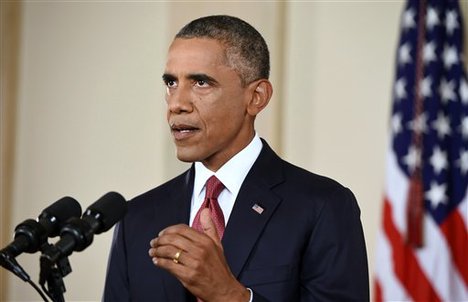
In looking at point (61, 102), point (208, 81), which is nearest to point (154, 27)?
point (61, 102)

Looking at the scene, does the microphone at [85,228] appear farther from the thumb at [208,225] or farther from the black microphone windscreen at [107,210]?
the thumb at [208,225]

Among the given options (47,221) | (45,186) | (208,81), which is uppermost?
(208,81)

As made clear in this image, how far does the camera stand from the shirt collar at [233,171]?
7.87 ft

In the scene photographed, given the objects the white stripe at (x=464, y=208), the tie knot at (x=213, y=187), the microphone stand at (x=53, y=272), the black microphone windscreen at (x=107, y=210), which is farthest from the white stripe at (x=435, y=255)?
the microphone stand at (x=53, y=272)

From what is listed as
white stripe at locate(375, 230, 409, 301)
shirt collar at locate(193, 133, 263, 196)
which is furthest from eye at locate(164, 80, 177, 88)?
white stripe at locate(375, 230, 409, 301)

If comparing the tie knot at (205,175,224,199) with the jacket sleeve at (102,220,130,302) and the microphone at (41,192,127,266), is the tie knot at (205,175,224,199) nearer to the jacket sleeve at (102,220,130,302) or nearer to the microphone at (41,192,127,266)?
the jacket sleeve at (102,220,130,302)

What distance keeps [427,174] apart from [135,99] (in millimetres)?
1717

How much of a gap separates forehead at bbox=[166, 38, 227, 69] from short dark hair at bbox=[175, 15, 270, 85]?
19 millimetres

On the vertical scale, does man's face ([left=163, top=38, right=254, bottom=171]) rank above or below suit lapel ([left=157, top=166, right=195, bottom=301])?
above

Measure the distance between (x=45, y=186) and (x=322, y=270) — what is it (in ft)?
7.24

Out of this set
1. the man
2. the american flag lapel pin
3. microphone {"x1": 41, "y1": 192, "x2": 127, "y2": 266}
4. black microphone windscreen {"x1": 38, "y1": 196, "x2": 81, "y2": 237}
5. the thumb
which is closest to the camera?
microphone {"x1": 41, "y1": 192, "x2": 127, "y2": 266}

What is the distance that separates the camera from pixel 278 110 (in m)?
3.67

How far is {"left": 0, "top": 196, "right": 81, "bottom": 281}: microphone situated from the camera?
5.73 feet

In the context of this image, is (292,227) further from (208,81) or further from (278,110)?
(278,110)
